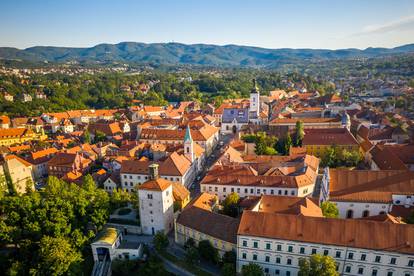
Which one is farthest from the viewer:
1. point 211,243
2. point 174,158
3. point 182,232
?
point 174,158

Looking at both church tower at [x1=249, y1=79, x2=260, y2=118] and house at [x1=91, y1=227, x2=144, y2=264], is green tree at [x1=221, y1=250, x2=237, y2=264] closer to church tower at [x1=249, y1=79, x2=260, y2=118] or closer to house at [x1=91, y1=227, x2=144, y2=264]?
house at [x1=91, y1=227, x2=144, y2=264]

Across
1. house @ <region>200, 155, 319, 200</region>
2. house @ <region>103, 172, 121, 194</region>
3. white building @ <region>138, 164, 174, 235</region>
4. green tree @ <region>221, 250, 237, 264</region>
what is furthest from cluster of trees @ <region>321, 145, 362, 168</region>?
house @ <region>103, 172, 121, 194</region>

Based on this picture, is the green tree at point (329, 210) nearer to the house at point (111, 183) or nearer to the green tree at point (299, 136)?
the green tree at point (299, 136)

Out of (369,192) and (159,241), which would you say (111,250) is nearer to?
(159,241)

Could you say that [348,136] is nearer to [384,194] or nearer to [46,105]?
[384,194]

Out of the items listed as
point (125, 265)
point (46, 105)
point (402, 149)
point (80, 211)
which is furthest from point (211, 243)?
point (46, 105)

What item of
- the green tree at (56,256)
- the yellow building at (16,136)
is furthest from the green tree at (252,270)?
the yellow building at (16,136)
